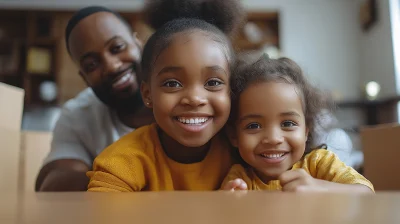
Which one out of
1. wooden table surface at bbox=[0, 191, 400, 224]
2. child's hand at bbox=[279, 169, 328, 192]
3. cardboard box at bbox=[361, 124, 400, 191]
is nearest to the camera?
wooden table surface at bbox=[0, 191, 400, 224]

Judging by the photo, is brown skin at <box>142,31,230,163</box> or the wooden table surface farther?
brown skin at <box>142,31,230,163</box>

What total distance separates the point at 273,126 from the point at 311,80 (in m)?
0.20

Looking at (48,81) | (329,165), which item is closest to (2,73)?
(48,81)

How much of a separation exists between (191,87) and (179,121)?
0.08 m

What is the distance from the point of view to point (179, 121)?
0.88 metres

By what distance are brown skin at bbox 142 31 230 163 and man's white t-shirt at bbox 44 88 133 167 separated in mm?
544

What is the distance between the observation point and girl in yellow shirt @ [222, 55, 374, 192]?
0.88 meters

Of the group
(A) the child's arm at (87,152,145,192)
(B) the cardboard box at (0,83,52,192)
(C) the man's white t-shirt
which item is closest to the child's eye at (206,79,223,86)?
(A) the child's arm at (87,152,145,192)

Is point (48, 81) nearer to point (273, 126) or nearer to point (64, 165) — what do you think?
point (64, 165)

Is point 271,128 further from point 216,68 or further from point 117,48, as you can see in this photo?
point 117,48

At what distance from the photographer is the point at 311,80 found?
3.31ft

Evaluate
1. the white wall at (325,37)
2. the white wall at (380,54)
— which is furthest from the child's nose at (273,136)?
the white wall at (325,37)

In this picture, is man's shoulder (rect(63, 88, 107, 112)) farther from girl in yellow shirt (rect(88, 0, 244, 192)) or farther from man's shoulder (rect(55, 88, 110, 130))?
girl in yellow shirt (rect(88, 0, 244, 192))

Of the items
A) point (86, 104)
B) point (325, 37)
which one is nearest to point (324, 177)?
point (86, 104)
